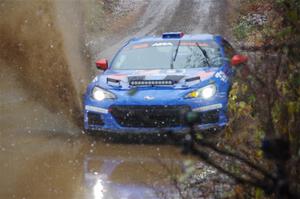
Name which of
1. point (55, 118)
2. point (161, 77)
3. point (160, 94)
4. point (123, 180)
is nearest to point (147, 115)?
point (160, 94)

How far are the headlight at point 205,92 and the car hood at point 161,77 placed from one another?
137mm

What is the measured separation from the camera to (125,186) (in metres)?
7.03

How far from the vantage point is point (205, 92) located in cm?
873

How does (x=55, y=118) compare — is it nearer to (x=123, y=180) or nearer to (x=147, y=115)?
(x=147, y=115)

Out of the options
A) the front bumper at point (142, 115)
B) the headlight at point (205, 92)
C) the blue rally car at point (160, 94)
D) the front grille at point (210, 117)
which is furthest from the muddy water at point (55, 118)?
the headlight at point (205, 92)

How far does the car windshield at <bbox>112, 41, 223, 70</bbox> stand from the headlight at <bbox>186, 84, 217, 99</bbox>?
23.2 inches

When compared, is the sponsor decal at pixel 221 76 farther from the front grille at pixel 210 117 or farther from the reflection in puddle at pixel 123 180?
the reflection in puddle at pixel 123 180

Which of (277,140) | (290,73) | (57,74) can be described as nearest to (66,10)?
(57,74)

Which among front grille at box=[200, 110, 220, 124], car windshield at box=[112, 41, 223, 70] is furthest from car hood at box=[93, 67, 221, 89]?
front grille at box=[200, 110, 220, 124]

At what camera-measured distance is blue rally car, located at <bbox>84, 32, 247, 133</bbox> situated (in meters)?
8.59

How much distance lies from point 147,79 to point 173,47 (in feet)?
4.42

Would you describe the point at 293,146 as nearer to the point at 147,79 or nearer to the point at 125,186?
the point at 125,186

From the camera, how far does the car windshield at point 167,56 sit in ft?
31.6

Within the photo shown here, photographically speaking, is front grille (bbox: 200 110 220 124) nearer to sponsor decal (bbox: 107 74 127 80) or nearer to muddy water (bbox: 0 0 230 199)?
muddy water (bbox: 0 0 230 199)
